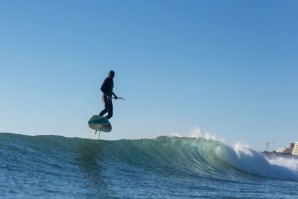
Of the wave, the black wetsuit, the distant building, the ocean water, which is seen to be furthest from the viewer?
the distant building

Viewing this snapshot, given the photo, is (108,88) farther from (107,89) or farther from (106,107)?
(106,107)

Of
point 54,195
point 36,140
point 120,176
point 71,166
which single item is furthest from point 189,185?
point 36,140

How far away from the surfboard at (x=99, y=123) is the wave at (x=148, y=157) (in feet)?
2.09

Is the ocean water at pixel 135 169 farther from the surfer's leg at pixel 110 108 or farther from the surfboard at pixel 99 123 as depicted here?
the surfer's leg at pixel 110 108

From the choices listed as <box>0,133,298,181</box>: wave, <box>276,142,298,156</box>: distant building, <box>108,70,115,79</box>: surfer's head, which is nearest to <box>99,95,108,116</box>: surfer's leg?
<box>108,70,115,79</box>: surfer's head

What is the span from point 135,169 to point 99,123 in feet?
13.7

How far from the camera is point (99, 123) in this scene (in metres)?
16.6

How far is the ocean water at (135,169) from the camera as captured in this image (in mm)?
8602

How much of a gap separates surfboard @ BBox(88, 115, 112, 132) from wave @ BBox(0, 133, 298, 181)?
0.64 meters

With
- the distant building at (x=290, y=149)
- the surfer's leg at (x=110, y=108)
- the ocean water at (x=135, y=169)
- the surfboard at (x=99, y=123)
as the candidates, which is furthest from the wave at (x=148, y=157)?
the distant building at (x=290, y=149)

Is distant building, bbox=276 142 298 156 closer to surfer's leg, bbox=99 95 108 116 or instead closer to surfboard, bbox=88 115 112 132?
surfboard, bbox=88 115 112 132

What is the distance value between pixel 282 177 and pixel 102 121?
6236 millimetres

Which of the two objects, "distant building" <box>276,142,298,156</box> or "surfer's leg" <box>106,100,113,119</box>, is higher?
"distant building" <box>276,142,298,156</box>

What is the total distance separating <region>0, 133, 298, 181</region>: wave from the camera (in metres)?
11.6
